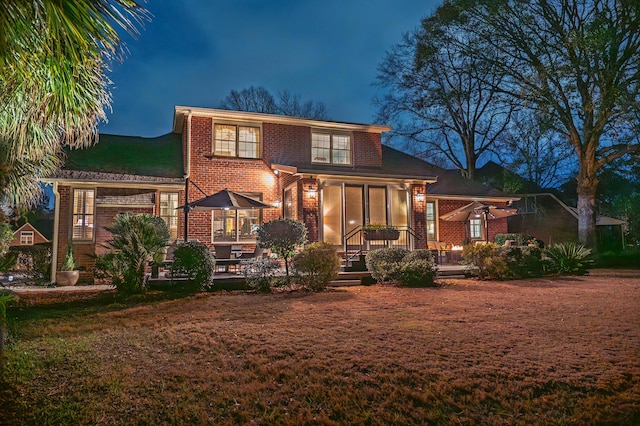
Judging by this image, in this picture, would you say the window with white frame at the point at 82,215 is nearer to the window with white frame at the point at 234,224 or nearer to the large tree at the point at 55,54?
the window with white frame at the point at 234,224

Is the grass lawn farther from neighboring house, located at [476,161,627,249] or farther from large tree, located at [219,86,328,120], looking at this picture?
large tree, located at [219,86,328,120]

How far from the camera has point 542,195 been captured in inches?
1006

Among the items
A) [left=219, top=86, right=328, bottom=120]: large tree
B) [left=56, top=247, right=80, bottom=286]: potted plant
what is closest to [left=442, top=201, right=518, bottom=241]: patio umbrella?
[left=56, top=247, right=80, bottom=286]: potted plant

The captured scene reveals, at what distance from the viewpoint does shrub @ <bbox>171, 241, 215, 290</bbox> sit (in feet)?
28.0

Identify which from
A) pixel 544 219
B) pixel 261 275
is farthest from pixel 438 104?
pixel 261 275

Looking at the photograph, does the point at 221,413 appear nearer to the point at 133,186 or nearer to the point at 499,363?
the point at 499,363

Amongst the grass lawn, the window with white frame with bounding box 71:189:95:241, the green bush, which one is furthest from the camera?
the window with white frame with bounding box 71:189:95:241

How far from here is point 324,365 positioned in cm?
402

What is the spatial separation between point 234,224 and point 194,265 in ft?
18.7

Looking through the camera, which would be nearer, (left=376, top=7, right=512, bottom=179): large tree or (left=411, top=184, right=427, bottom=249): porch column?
(left=411, top=184, right=427, bottom=249): porch column

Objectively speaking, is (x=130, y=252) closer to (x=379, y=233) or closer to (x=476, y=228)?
(x=379, y=233)

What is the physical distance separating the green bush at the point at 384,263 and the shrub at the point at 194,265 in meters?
4.10

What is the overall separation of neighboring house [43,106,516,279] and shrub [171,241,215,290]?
4.31m

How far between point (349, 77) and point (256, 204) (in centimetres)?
12461
